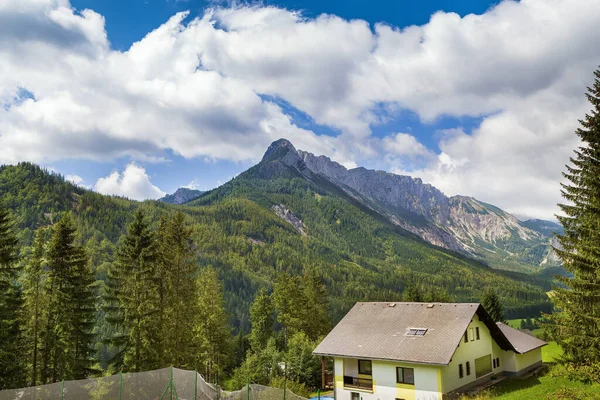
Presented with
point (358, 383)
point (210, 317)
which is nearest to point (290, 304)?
point (210, 317)

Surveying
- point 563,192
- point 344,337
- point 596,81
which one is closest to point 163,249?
point 344,337

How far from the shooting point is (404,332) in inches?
1366

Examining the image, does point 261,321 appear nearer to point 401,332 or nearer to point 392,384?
point 401,332

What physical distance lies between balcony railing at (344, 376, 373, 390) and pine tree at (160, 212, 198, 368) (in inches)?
554

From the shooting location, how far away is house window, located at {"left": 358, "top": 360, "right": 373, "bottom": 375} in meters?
35.0

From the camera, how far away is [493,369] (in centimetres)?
3772

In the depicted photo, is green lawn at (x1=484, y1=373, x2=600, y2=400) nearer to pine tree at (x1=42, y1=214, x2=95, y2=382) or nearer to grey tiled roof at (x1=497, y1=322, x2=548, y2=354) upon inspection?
grey tiled roof at (x1=497, y1=322, x2=548, y2=354)

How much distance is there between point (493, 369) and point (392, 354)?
40.4ft

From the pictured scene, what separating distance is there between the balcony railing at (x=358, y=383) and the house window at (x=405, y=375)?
9.32ft

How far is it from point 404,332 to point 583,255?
1607 cm

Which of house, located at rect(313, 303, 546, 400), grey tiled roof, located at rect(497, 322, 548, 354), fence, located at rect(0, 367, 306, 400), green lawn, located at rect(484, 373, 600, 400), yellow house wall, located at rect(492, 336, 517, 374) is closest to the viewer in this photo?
fence, located at rect(0, 367, 306, 400)

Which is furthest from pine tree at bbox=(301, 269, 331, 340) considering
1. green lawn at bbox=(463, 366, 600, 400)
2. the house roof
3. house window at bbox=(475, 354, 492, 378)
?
green lawn at bbox=(463, 366, 600, 400)

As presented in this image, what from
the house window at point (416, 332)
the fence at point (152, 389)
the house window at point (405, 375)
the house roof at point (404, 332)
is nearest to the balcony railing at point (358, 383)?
the house roof at point (404, 332)

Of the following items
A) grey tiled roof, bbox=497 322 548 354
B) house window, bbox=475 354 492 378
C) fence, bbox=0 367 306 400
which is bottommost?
house window, bbox=475 354 492 378
